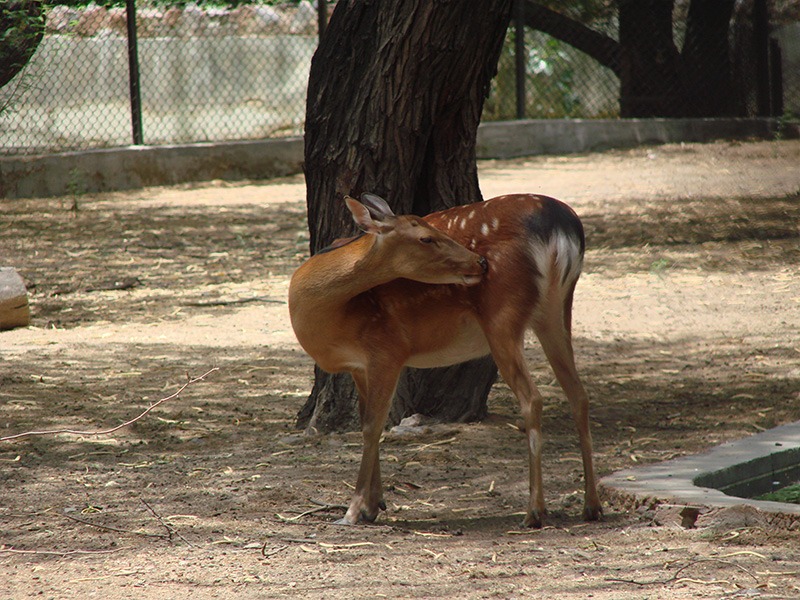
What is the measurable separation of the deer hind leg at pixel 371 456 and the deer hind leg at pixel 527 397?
0.43 m

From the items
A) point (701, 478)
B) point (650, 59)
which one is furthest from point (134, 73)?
point (701, 478)

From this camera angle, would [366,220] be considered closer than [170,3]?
Yes

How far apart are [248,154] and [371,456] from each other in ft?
36.4

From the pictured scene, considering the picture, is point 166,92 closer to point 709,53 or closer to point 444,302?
point 709,53

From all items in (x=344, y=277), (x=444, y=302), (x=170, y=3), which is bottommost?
(x=444, y=302)

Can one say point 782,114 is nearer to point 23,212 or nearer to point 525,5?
point 525,5

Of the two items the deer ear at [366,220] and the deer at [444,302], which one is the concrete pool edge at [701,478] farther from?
the deer ear at [366,220]

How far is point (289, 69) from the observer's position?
16.7 meters

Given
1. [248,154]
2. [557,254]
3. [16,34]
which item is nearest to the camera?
[557,254]

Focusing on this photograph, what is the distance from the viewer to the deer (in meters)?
4.27

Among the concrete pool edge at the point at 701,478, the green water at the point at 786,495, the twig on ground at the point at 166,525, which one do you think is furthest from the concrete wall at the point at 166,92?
the green water at the point at 786,495

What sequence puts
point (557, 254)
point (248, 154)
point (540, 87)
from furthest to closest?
1. point (540, 87)
2. point (248, 154)
3. point (557, 254)

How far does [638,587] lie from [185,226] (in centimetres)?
856

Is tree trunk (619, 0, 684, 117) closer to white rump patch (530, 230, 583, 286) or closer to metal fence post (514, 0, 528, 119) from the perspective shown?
metal fence post (514, 0, 528, 119)
